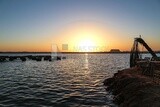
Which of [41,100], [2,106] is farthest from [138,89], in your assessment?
[2,106]

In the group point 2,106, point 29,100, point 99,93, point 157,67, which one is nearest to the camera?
point 2,106

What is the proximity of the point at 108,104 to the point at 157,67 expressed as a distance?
1870 centimetres

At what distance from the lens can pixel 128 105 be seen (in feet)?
65.3

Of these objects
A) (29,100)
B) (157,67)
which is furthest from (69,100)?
(157,67)

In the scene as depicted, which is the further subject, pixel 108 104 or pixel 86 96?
pixel 86 96

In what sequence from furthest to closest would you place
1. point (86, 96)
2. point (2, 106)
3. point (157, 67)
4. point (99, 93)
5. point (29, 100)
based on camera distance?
point (157, 67) < point (99, 93) < point (86, 96) < point (29, 100) < point (2, 106)

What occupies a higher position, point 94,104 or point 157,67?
point 157,67

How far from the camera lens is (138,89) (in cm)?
2323

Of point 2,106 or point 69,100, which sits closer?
point 2,106

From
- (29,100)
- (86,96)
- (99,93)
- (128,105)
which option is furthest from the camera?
(99,93)

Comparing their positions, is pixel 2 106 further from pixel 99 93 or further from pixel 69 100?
pixel 99 93

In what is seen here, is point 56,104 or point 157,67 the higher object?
point 157,67

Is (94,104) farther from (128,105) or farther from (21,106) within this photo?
(21,106)

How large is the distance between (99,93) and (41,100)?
7.94 metres
